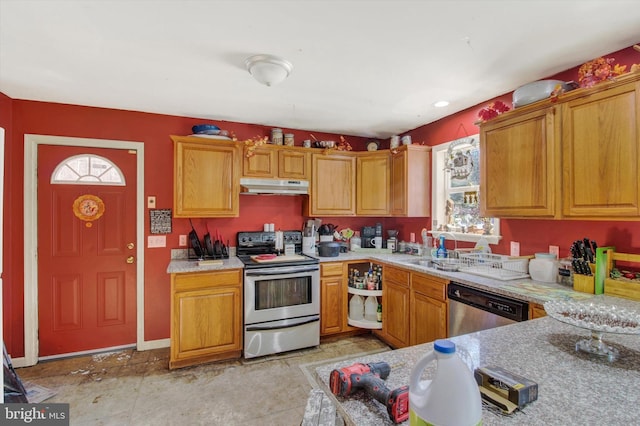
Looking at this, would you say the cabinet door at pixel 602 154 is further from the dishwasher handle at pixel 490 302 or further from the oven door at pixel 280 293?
the oven door at pixel 280 293

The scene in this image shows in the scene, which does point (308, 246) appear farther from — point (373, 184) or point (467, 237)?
point (467, 237)

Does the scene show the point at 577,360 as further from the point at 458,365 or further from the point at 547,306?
the point at 458,365

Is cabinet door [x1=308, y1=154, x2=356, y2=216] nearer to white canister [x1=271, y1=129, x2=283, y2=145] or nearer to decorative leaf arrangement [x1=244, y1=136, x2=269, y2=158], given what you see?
white canister [x1=271, y1=129, x2=283, y2=145]

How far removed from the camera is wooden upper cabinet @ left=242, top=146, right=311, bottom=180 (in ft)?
10.7

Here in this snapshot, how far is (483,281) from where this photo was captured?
2.19 metres

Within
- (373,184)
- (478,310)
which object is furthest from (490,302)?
(373,184)

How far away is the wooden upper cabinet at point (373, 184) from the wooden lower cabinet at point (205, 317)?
67.7 inches

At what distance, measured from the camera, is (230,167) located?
3.15 metres

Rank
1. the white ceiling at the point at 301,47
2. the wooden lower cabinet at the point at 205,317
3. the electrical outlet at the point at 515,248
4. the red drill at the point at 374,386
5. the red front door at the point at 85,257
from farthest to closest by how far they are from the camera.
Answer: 1. the red front door at the point at 85,257
2. the wooden lower cabinet at the point at 205,317
3. the electrical outlet at the point at 515,248
4. the white ceiling at the point at 301,47
5. the red drill at the point at 374,386

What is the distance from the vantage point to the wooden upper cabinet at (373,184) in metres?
3.72

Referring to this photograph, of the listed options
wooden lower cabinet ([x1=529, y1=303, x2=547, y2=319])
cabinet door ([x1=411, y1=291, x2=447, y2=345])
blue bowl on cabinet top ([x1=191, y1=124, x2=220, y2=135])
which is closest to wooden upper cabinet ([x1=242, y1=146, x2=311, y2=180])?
blue bowl on cabinet top ([x1=191, y1=124, x2=220, y2=135])

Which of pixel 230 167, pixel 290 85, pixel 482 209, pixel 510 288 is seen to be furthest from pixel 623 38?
pixel 230 167

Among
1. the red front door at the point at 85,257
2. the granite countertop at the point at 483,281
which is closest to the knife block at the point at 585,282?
the granite countertop at the point at 483,281

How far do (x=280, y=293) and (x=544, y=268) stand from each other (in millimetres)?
2194
